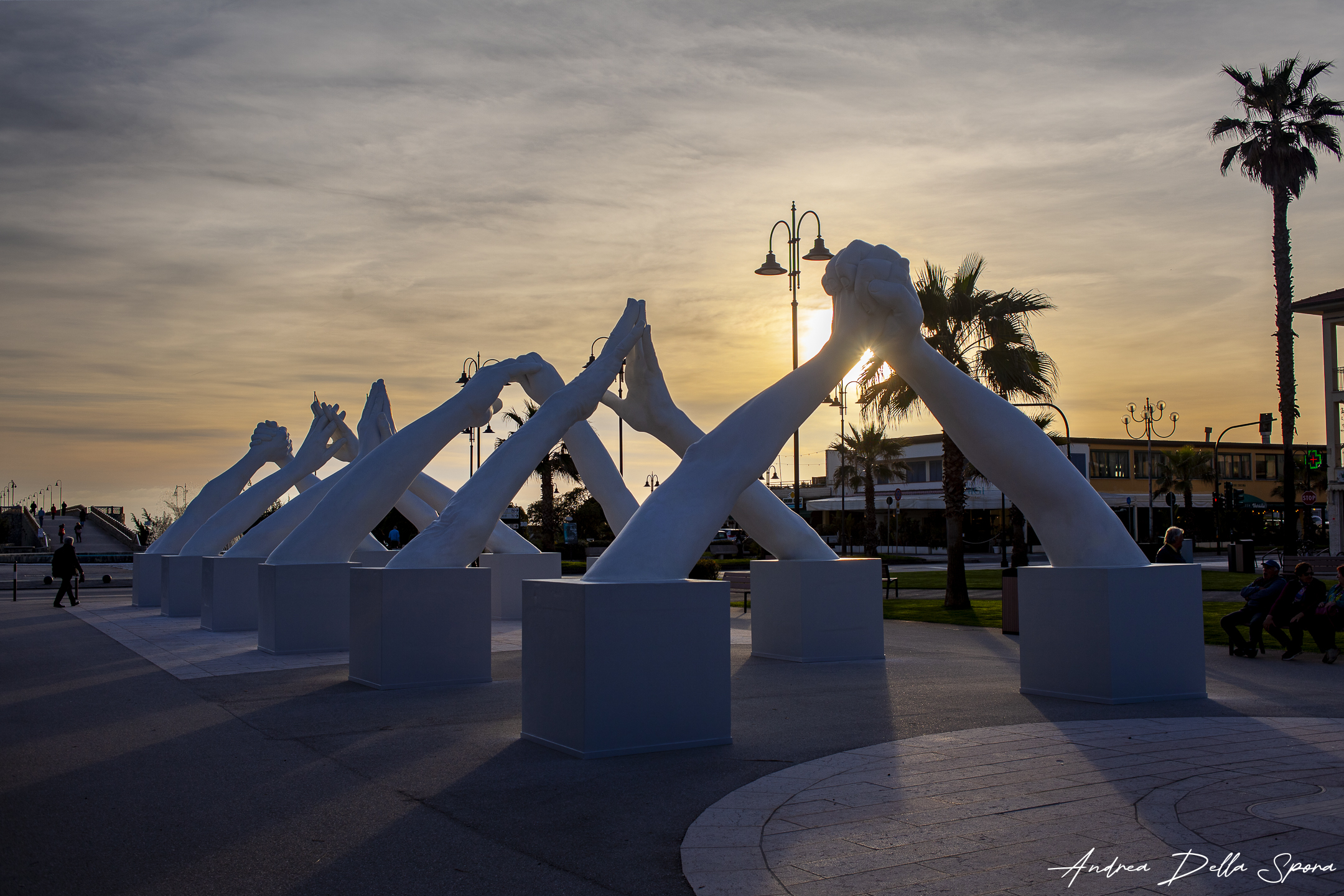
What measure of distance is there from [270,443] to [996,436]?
17.9m

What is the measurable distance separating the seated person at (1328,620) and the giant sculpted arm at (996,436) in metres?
3.41

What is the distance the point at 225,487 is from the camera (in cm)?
2291

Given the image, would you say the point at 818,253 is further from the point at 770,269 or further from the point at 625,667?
the point at 625,667

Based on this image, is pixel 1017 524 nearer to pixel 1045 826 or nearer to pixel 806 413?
pixel 806 413

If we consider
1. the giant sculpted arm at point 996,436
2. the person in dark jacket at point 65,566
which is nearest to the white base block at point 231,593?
the person in dark jacket at point 65,566

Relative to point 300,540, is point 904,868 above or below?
below

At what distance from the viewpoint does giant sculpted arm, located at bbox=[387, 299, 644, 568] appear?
11438mm

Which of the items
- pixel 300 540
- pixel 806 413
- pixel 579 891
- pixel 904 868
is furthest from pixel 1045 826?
pixel 300 540

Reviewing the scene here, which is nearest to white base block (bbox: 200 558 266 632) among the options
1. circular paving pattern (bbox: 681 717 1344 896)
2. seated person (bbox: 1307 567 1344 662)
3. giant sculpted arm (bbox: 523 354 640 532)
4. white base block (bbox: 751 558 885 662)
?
giant sculpted arm (bbox: 523 354 640 532)

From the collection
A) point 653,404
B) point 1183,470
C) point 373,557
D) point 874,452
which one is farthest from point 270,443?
point 1183,470

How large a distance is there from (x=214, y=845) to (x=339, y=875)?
0.93 meters

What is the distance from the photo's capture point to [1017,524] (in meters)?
28.4

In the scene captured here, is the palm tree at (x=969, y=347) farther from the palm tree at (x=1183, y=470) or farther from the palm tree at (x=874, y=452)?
the palm tree at (x=1183, y=470)

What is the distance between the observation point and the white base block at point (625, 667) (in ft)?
23.8
